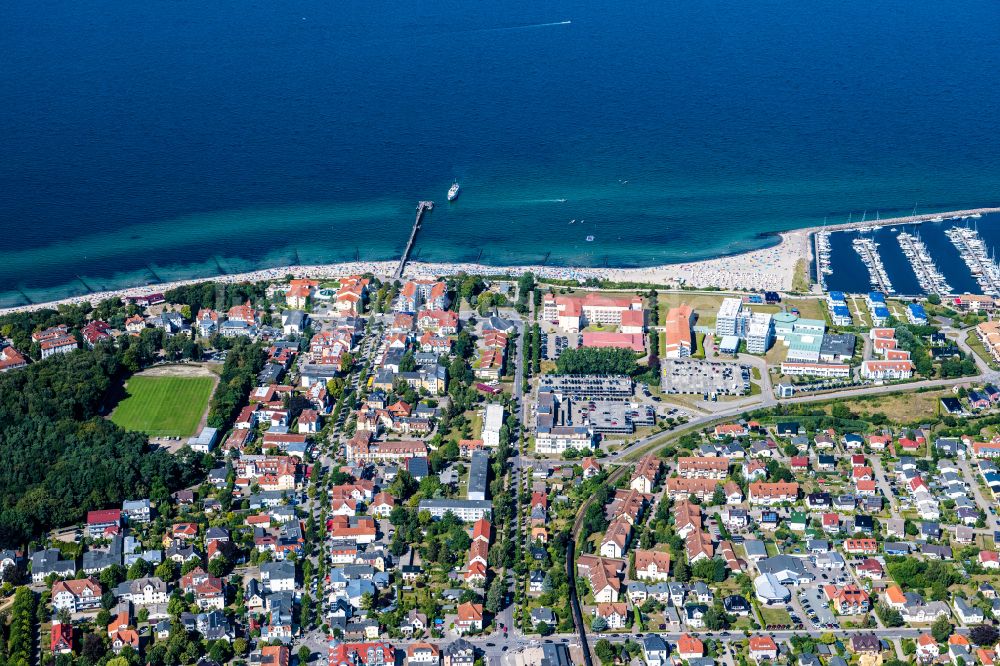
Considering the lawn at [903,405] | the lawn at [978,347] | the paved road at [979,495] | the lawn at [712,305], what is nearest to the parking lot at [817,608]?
the paved road at [979,495]

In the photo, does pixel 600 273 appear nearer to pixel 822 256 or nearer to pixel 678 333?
pixel 678 333

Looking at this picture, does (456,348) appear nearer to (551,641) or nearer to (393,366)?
(393,366)

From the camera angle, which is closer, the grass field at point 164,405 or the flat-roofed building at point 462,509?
the flat-roofed building at point 462,509

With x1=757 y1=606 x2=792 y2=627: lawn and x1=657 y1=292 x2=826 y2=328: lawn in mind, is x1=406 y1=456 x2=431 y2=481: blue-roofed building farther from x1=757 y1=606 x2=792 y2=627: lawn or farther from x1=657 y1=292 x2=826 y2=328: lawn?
x1=657 y1=292 x2=826 y2=328: lawn

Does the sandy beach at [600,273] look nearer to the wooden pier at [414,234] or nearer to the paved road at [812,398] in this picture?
the wooden pier at [414,234]

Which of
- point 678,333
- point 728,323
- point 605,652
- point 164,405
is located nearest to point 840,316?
point 728,323

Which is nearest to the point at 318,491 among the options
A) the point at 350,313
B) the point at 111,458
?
the point at 111,458
